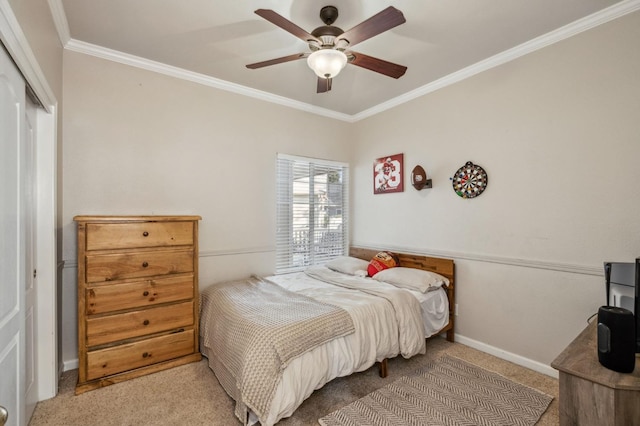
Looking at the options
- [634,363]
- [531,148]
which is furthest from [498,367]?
[531,148]

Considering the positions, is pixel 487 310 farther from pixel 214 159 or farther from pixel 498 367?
pixel 214 159

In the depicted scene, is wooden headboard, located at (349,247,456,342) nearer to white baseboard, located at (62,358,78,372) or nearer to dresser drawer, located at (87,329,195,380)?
dresser drawer, located at (87,329,195,380)

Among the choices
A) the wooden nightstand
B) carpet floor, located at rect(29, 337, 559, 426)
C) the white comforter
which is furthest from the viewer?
carpet floor, located at rect(29, 337, 559, 426)

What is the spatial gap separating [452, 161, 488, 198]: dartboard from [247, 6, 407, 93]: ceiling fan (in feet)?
4.33

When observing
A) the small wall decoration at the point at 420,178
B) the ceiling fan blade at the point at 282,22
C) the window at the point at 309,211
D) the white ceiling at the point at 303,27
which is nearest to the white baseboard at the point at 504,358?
the small wall decoration at the point at 420,178

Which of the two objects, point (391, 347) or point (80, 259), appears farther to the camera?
point (391, 347)

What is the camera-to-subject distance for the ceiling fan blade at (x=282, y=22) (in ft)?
5.20

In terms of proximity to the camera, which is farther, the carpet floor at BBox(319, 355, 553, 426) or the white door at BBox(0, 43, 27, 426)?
the carpet floor at BBox(319, 355, 553, 426)

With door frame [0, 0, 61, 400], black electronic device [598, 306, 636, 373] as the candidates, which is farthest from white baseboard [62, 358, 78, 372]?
black electronic device [598, 306, 636, 373]

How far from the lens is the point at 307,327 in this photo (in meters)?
1.97

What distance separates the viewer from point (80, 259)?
2.19 m

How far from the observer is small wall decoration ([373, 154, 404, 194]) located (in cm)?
362

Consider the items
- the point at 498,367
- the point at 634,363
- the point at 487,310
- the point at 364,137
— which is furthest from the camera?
the point at 364,137

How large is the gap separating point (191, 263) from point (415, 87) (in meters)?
2.97
